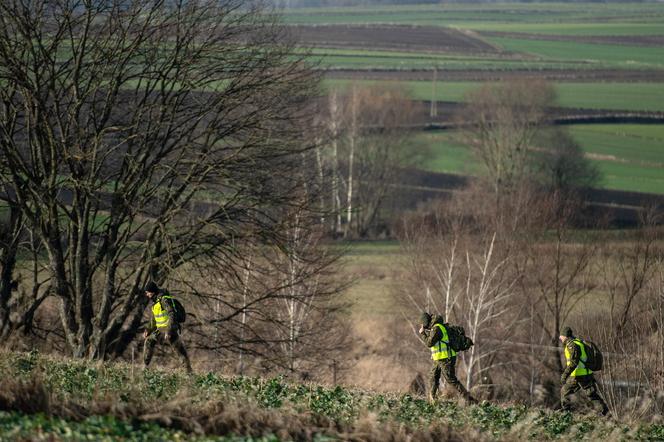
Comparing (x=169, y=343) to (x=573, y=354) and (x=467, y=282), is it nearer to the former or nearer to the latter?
(x=573, y=354)

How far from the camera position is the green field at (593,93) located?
9969 cm

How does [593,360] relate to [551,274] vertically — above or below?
above

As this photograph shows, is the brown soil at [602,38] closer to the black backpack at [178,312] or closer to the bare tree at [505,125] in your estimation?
the bare tree at [505,125]

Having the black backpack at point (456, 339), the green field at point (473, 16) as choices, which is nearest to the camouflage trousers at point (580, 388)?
the black backpack at point (456, 339)

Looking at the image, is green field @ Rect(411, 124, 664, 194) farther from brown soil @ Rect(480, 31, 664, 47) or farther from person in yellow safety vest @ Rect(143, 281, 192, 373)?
person in yellow safety vest @ Rect(143, 281, 192, 373)

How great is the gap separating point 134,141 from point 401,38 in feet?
440

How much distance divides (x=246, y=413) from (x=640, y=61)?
117 m

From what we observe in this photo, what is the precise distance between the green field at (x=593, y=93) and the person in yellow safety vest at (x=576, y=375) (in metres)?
76.8

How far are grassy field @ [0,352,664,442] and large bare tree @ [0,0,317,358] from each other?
763 centimetres

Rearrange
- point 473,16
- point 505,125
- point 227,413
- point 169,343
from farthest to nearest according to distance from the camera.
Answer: point 473,16 → point 505,125 → point 169,343 → point 227,413

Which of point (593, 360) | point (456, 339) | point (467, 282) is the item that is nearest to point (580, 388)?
point (593, 360)

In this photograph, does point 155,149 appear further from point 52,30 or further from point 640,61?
point 640,61

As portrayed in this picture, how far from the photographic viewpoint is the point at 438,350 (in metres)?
19.3

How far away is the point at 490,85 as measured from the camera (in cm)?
8606
